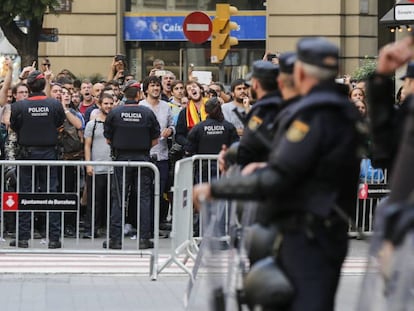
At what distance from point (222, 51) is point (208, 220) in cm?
1155

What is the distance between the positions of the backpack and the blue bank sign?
15.1 meters

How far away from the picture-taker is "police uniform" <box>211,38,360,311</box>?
608 centimetres

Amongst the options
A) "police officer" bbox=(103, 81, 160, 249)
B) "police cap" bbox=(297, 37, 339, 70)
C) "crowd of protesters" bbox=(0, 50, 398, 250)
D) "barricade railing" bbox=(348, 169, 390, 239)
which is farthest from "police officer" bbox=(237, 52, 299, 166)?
"barricade railing" bbox=(348, 169, 390, 239)

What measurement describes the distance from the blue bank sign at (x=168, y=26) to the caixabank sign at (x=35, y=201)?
17.7m

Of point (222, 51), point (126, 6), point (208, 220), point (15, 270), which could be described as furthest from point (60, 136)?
point (126, 6)

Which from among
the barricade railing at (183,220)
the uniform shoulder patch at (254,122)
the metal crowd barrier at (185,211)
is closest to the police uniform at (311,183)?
the uniform shoulder patch at (254,122)

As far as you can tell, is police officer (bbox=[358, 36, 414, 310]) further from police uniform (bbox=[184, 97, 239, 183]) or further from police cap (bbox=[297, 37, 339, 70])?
police uniform (bbox=[184, 97, 239, 183])

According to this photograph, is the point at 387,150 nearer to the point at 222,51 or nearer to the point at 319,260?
the point at 319,260

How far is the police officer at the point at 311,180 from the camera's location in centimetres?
609

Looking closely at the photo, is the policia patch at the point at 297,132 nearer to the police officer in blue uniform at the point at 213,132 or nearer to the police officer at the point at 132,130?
the police officer at the point at 132,130

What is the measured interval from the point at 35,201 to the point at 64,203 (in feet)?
0.96

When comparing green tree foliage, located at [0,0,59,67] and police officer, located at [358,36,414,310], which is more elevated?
green tree foliage, located at [0,0,59,67]

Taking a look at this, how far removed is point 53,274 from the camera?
39.3ft

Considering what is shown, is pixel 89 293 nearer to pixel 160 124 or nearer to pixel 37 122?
pixel 37 122
